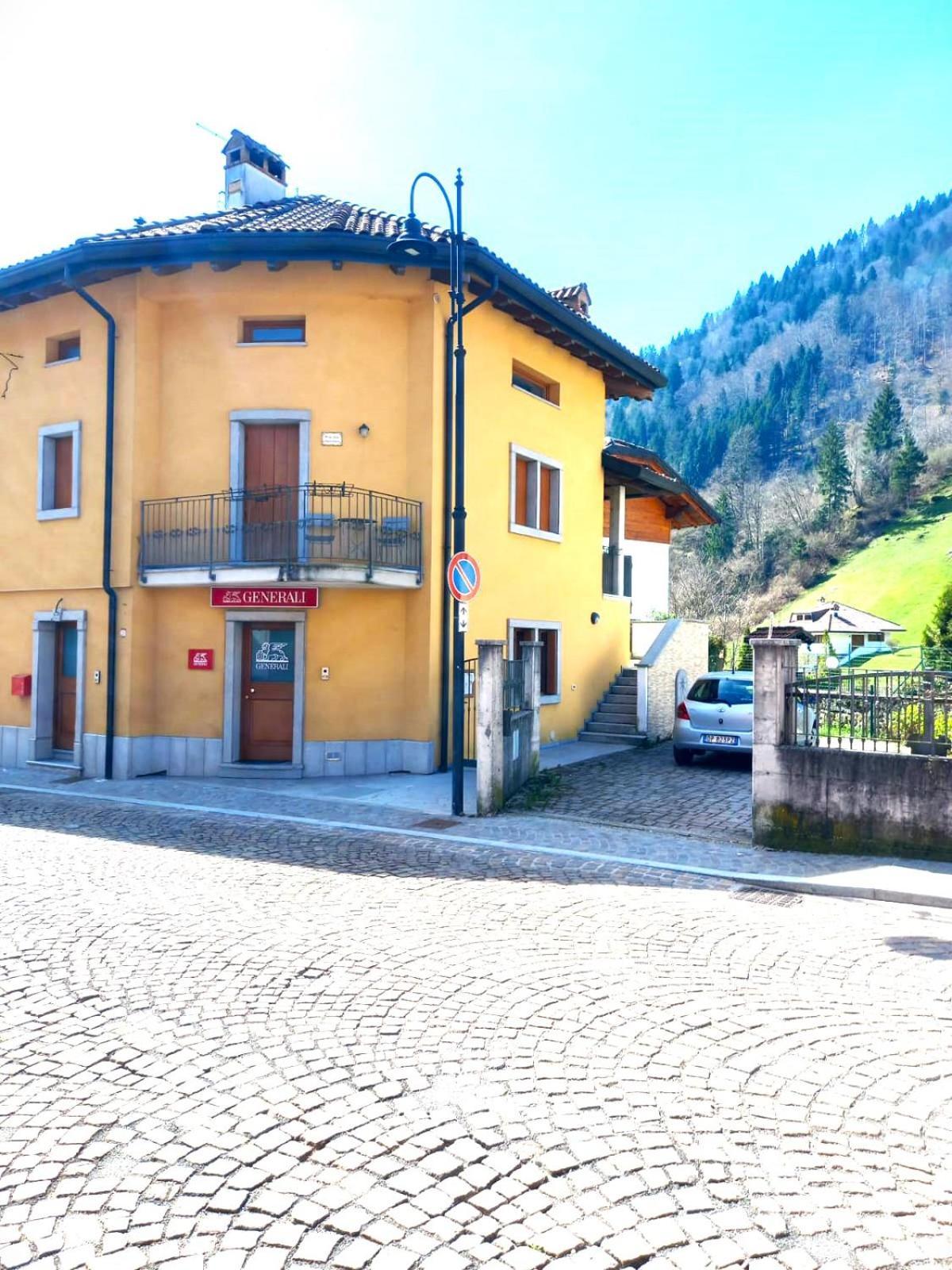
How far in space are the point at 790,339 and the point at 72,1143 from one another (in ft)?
420

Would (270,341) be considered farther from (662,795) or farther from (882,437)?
(882,437)

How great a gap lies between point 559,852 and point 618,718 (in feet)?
31.5

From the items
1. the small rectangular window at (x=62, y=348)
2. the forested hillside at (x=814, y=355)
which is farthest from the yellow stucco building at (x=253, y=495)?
the forested hillside at (x=814, y=355)

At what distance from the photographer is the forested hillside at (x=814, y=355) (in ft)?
334

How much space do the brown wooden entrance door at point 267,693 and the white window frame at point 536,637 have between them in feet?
12.1

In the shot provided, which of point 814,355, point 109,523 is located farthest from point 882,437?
point 109,523

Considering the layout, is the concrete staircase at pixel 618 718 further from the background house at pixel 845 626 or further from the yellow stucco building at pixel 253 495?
the background house at pixel 845 626

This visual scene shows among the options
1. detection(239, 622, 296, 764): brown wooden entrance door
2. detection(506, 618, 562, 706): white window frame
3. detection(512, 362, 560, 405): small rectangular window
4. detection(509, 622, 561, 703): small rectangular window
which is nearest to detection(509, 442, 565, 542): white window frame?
detection(512, 362, 560, 405): small rectangular window

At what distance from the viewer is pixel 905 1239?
275 centimetres

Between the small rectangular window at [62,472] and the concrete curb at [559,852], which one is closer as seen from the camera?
the concrete curb at [559,852]

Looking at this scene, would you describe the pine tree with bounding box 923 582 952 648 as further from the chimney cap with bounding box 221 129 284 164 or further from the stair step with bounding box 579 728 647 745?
the chimney cap with bounding box 221 129 284 164

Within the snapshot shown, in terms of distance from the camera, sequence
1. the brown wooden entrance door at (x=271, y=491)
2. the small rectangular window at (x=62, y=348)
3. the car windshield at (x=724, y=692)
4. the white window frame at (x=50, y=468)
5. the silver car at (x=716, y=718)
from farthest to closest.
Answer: the small rectangular window at (x=62, y=348), the white window frame at (x=50, y=468), the car windshield at (x=724, y=692), the silver car at (x=716, y=718), the brown wooden entrance door at (x=271, y=491)

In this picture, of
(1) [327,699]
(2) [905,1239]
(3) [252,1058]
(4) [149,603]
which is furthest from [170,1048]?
(4) [149,603]

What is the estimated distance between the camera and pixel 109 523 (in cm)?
1409
